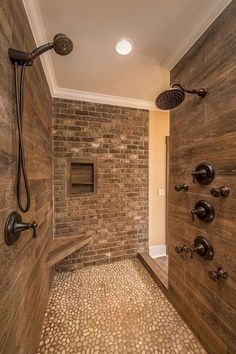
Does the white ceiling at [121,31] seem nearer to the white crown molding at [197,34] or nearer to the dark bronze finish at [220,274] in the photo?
the white crown molding at [197,34]

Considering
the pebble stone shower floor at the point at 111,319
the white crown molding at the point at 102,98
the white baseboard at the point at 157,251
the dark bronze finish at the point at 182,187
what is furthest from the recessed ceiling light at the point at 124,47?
the white baseboard at the point at 157,251

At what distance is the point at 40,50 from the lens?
81 cm

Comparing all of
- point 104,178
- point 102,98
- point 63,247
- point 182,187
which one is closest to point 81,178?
point 104,178

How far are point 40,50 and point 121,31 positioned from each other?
2.38 feet

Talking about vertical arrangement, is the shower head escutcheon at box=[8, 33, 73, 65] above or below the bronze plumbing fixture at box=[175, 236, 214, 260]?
above

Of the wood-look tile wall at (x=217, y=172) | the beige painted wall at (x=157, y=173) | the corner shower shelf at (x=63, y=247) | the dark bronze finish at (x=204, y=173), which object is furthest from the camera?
the beige painted wall at (x=157, y=173)

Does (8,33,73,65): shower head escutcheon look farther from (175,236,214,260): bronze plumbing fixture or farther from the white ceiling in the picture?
(175,236,214,260): bronze plumbing fixture

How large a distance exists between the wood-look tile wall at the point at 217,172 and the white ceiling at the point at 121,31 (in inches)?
5.1

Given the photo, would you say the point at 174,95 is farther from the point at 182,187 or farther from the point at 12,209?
the point at 12,209

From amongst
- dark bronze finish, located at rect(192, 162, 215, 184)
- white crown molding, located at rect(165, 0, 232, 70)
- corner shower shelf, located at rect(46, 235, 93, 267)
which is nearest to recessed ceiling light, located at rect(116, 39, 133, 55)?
white crown molding, located at rect(165, 0, 232, 70)

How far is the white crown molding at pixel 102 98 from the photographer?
1.98m

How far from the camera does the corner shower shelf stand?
154 cm

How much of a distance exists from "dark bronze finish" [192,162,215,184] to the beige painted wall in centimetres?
130

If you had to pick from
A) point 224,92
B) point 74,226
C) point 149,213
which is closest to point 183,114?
point 224,92
